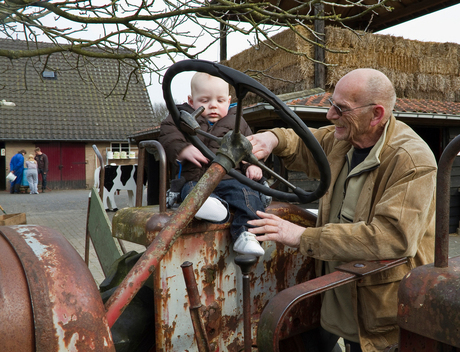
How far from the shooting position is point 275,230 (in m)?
1.60

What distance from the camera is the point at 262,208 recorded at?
1822mm

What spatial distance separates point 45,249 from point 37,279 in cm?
9

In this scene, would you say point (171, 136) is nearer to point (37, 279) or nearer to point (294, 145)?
point (294, 145)

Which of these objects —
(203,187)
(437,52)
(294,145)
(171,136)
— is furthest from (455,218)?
(203,187)

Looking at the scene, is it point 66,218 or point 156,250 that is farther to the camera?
point 66,218

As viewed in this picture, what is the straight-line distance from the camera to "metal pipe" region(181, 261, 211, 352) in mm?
1270

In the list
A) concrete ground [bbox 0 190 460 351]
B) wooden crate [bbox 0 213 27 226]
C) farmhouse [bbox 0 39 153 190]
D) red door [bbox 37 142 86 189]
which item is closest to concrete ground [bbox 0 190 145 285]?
concrete ground [bbox 0 190 460 351]

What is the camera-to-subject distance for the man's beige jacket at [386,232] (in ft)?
4.97

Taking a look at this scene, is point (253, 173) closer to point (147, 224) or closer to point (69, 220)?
point (147, 224)

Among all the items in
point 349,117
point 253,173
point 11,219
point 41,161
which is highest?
point 349,117

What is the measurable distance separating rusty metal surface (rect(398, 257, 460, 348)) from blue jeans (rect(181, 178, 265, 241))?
2.28 ft

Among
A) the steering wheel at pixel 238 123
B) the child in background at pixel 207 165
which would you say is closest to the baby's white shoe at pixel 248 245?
the child in background at pixel 207 165

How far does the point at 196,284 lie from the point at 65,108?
1988 cm

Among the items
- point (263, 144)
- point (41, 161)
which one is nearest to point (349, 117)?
point (263, 144)
